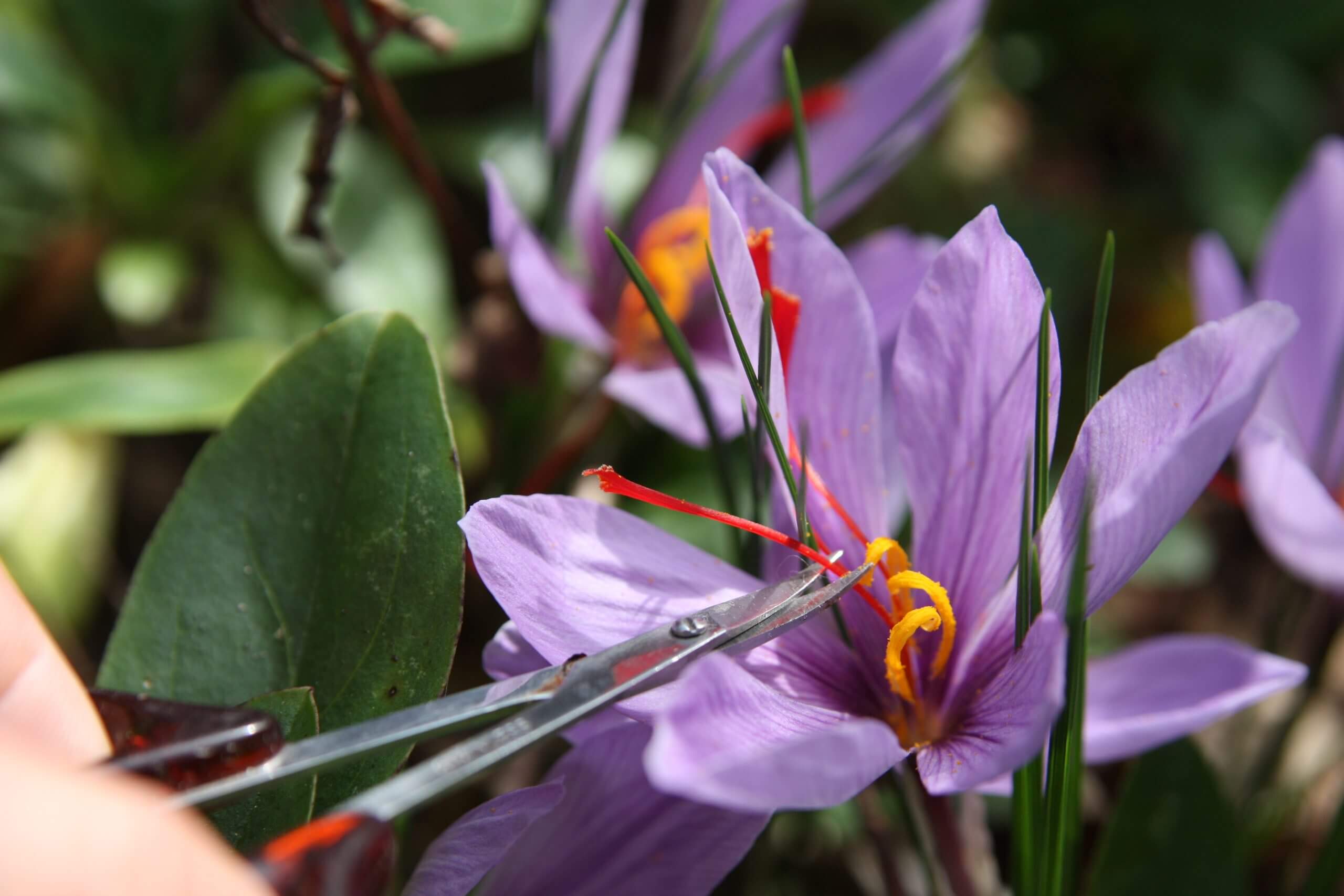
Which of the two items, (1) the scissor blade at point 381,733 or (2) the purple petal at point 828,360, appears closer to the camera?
(1) the scissor blade at point 381,733

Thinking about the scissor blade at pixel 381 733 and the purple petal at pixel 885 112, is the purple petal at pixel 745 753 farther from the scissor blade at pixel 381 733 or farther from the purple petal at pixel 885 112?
the purple petal at pixel 885 112

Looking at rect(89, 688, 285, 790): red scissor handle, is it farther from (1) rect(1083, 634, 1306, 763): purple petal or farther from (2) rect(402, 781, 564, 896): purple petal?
(1) rect(1083, 634, 1306, 763): purple petal

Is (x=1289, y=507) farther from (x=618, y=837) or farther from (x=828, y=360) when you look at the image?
(x=618, y=837)

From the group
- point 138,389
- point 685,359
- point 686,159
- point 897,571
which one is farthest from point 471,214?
point 897,571

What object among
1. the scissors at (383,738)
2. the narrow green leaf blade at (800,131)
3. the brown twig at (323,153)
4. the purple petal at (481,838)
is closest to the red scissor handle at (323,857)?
the scissors at (383,738)

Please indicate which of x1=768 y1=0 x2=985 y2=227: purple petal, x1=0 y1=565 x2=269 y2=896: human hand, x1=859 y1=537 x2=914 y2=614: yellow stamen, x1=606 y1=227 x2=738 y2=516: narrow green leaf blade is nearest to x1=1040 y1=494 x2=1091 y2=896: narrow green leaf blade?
x1=859 y1=537 x2=914 y2=614: yellow stamen

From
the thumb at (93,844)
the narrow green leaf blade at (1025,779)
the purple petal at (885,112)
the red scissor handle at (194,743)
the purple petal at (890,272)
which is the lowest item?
the narrow green leaf blade at (1025,779)
